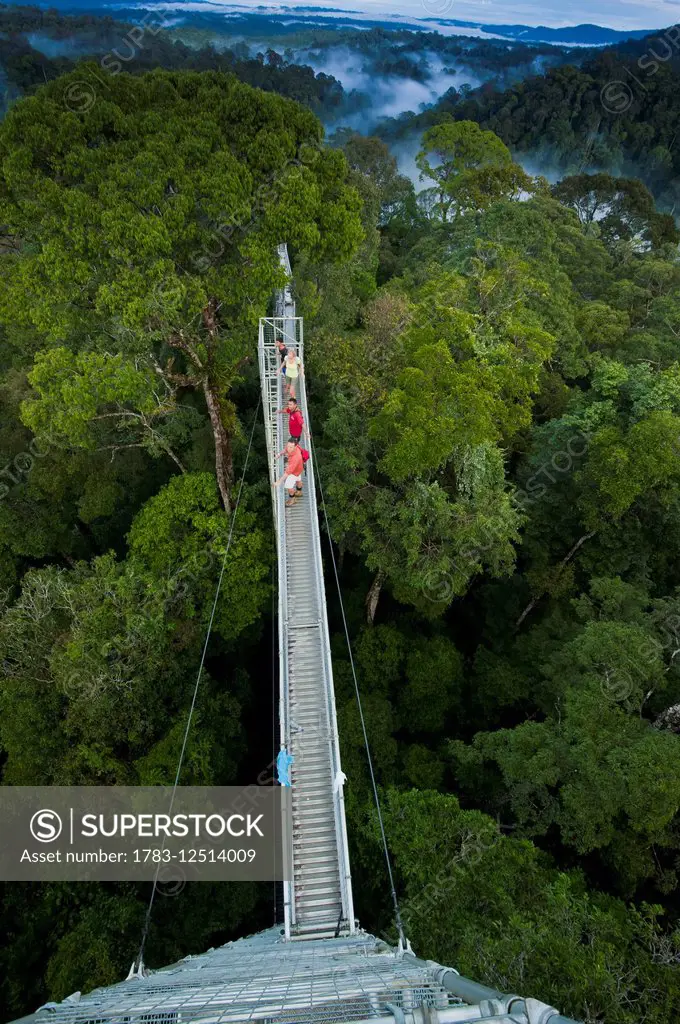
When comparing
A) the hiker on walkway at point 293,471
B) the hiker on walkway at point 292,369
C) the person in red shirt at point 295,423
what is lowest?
the hiker on walkway at point 293,471

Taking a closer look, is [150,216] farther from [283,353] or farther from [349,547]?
[349,547]

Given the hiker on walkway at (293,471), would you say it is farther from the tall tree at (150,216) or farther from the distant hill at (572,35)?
the distant hill at (572,35)

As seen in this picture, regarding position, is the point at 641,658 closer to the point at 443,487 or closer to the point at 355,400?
the point at 443,487

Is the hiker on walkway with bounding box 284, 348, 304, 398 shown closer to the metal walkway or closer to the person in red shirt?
the metal walkway

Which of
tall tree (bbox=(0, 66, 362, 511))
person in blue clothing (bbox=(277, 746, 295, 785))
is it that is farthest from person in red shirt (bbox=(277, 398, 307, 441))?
person in blue clothing (bbox=(277, 746, 295, 785))

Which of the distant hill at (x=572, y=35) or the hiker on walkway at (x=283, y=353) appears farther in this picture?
the distant hill at (x=572, y=35)

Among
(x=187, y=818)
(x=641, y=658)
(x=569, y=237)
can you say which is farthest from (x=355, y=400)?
(x=569, y=237)

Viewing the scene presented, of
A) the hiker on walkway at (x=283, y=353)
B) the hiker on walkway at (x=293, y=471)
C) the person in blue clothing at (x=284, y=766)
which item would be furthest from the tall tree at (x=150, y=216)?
the person in blue clothing at (x=284, y=766)
